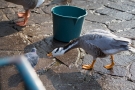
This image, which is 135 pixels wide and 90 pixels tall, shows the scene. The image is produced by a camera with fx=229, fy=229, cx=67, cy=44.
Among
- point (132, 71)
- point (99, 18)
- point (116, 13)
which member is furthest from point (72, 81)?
point (116, 13)

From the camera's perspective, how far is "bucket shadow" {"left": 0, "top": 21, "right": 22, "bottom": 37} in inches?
154

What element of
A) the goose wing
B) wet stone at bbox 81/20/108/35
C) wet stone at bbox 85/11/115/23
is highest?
the goose wing

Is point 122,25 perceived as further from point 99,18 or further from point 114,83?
point 114,83

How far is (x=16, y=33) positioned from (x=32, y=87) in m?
3.32

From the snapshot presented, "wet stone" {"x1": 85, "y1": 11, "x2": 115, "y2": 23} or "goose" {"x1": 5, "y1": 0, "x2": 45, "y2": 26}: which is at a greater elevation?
"goose" {"x1": 5, "y1": 0, "x2": 45, "y2": 26}

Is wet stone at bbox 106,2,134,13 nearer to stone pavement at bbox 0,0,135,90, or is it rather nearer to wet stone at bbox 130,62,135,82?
stone pavement at bbox 0,0,135,90

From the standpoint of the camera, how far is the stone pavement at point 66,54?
2805 millimetres

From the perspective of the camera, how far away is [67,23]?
11.6 ft

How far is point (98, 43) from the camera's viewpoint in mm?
2836

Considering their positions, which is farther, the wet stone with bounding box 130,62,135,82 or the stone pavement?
the wet stone with bounding box 130,62,135,82

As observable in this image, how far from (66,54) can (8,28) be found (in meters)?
1.29

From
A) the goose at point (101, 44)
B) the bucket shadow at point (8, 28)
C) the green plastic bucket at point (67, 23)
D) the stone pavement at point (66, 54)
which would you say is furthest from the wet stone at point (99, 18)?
the goose at point (101, 44)

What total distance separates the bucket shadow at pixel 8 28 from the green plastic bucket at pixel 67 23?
2.46 feet

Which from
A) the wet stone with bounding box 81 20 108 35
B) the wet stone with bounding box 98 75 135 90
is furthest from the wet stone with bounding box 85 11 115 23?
the wet stone with bounding box 98 75 135 90
